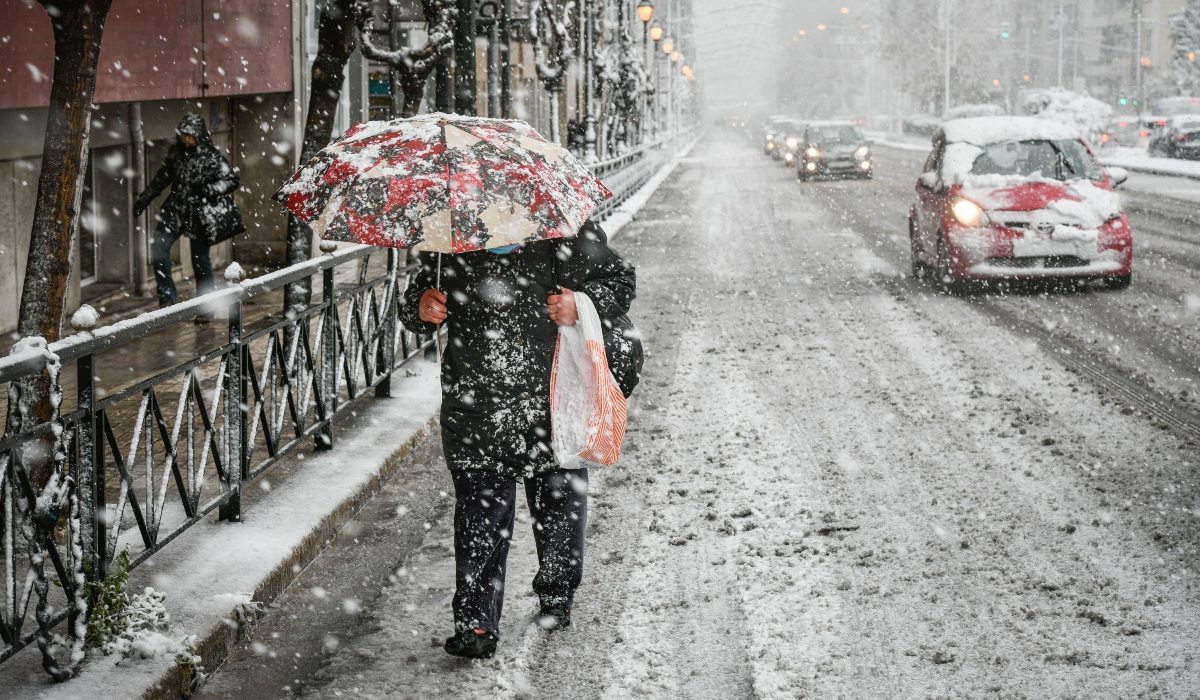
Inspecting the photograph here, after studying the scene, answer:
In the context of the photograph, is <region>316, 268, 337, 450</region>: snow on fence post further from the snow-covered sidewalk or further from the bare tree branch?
the bare tree branch

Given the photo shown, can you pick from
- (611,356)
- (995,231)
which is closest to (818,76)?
(995,231)

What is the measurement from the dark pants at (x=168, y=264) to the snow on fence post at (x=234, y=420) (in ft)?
19.7

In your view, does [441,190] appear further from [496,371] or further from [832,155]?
[832,155]

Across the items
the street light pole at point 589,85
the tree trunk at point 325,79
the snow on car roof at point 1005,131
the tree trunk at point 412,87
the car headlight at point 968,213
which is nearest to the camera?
the tree trunk at point 325,79

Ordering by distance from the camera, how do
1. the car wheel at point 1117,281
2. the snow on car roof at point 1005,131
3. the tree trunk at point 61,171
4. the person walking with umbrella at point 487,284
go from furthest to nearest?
the snow on car roof at point 1005,131 → the car wheel at point 1117,281 → the tree trunk at point 61,171 → the person walking with umbrella at point 487,284

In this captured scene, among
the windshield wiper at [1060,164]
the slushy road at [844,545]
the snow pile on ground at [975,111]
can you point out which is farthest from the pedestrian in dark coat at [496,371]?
the snow pile on ground at [975,111]

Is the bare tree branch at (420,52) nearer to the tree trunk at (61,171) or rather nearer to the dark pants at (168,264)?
the dark pants at (168,264)

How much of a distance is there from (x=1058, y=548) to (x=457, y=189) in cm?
301

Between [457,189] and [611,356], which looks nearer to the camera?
[457,189]

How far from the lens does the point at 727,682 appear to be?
14.1 feet

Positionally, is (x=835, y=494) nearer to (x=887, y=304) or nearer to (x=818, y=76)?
(x=887, y=304)

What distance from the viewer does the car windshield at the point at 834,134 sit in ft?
124

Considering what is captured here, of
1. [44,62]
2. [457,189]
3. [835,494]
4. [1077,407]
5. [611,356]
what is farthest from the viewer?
[44,62]

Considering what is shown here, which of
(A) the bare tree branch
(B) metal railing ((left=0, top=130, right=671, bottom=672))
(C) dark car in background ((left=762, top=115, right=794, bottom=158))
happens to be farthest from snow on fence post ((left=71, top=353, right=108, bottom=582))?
(C) dark car in background ((left=762, top=115, right=794, bottom=158))
